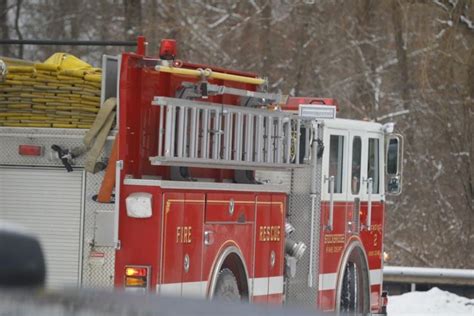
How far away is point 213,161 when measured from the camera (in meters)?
9.68

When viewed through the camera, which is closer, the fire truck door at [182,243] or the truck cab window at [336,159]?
the fire truck door at [182,243]

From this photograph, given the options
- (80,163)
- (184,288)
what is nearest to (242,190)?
(184,288)

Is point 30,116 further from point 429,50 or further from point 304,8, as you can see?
point 304,8

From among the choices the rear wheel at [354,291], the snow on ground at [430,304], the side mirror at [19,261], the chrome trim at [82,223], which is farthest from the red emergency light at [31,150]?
the snow on ground at [430,304]

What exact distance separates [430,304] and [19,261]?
43.8 feet

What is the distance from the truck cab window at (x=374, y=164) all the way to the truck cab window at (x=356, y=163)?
0.99 ft

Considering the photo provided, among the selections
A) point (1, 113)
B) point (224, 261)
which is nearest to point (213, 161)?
point (224, 261)

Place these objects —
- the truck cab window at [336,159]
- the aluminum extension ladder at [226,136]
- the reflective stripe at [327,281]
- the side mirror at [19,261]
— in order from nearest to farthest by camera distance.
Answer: the side mirror at [19,261] < the aluminum extension ladder at [226,136] < the reflective stripe at [327,281] < the truck cab window at [336,159]

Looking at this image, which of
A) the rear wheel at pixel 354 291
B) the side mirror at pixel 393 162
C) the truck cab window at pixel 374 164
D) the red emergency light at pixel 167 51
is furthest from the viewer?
the side mirror at pixel 393 162

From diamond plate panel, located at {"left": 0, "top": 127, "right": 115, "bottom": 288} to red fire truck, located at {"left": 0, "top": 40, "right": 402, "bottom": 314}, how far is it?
0.03ft

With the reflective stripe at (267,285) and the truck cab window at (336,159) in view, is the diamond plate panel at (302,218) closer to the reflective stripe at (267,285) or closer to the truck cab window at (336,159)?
the truck cab window at (336,159)

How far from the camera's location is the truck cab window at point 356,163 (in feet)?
42.2

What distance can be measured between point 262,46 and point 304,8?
1.26m

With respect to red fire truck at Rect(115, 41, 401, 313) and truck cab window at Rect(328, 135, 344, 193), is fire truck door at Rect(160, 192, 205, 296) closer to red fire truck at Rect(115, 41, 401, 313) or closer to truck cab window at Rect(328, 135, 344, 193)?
red fire truck at Rect(115, 41, 401, 313)
